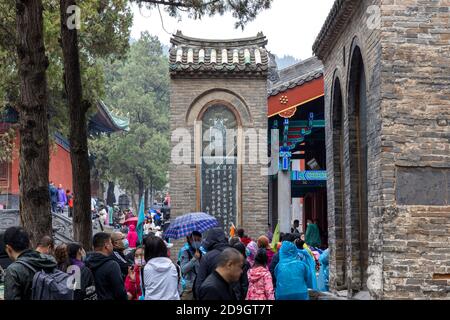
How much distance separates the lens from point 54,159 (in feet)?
99.2

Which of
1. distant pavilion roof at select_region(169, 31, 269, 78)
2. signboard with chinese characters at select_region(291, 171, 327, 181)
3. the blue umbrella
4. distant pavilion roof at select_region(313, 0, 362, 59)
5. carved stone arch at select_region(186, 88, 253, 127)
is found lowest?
the blue umbrella

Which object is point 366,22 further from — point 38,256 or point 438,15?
point 38,256

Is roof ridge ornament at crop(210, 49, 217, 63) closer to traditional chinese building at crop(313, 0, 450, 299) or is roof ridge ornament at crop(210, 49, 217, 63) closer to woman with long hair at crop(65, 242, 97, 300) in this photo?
traditional chinese building at crop(313, 0, 450, 299)

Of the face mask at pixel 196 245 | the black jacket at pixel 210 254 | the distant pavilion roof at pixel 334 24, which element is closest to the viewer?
the black jacket at pixel 210 254

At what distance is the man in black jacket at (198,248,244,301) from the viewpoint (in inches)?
219

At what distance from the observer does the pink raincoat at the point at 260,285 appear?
9.20 meters

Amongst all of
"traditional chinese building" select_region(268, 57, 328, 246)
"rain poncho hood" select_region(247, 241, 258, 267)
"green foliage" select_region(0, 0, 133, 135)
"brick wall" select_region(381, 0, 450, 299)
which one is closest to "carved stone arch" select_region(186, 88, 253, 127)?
"traditional chinese building" select_region(268, 57, 328, 246)

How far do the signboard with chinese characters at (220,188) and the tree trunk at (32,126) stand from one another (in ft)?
31.3

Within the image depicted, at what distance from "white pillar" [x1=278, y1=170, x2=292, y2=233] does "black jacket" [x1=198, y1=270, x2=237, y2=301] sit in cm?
1454

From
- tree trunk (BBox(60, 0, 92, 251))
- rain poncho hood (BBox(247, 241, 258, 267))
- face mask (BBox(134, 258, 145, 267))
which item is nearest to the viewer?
face mask (BBox(134, 258, 145, 267))

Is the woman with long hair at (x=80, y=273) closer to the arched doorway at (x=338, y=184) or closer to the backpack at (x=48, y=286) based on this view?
the backpack at (x=48, y=286)

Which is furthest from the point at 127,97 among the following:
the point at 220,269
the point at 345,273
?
the point at 220,269

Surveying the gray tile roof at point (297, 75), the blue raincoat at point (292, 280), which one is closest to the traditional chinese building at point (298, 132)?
the gray tile roof at point (297, 75)
